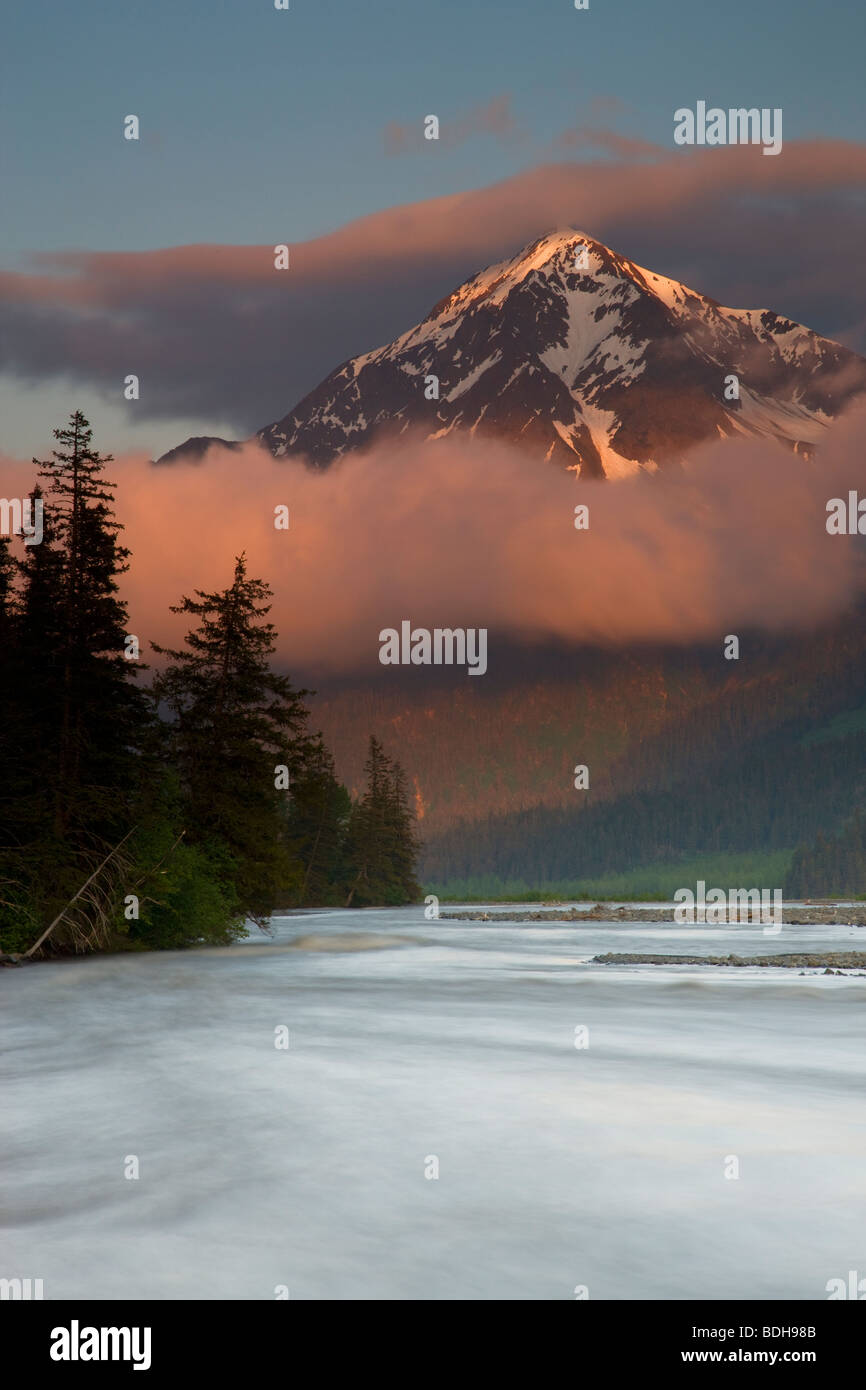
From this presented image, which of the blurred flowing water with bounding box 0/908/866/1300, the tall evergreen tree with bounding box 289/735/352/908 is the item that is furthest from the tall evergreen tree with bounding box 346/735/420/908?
the blurred flowing water with bounding box 0/908/866/1300

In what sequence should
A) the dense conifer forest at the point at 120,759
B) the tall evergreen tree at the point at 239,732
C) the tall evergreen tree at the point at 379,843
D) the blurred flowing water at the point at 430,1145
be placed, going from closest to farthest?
the blurred flowing water at the point at 430,1145 → the dense conifer forest at the point at 120,759 → the tall evergreen tree at the point at 239,732 → the tall evergreen tree at the point at 379,843

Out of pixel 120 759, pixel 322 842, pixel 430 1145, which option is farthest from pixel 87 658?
pixel 322 842

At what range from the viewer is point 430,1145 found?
19609mm

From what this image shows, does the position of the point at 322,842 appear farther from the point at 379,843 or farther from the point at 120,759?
the point at 120,759

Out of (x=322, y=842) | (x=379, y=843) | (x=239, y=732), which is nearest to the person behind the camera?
(x=239, y=732)

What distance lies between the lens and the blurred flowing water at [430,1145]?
43.8ft

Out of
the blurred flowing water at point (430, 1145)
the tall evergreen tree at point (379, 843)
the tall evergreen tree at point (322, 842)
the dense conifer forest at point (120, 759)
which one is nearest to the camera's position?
the blurred flowing water at point (430, 1145)

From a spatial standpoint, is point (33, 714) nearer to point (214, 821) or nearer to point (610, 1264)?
point (214, 821)

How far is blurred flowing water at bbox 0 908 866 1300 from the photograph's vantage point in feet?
43.8

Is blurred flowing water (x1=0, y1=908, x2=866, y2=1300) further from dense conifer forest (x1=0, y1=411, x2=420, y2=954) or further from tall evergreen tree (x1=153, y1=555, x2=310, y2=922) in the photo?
tall evergreen tree (x1=153, y1=555, x2=310, y2=922)

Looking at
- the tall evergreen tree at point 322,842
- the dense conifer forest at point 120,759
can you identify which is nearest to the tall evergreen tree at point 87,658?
the dense conifer forest at point 120,759

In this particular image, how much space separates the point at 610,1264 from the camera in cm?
1345

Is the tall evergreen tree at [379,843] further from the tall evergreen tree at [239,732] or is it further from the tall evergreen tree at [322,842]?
the tall evergreen tree at [239,732]
